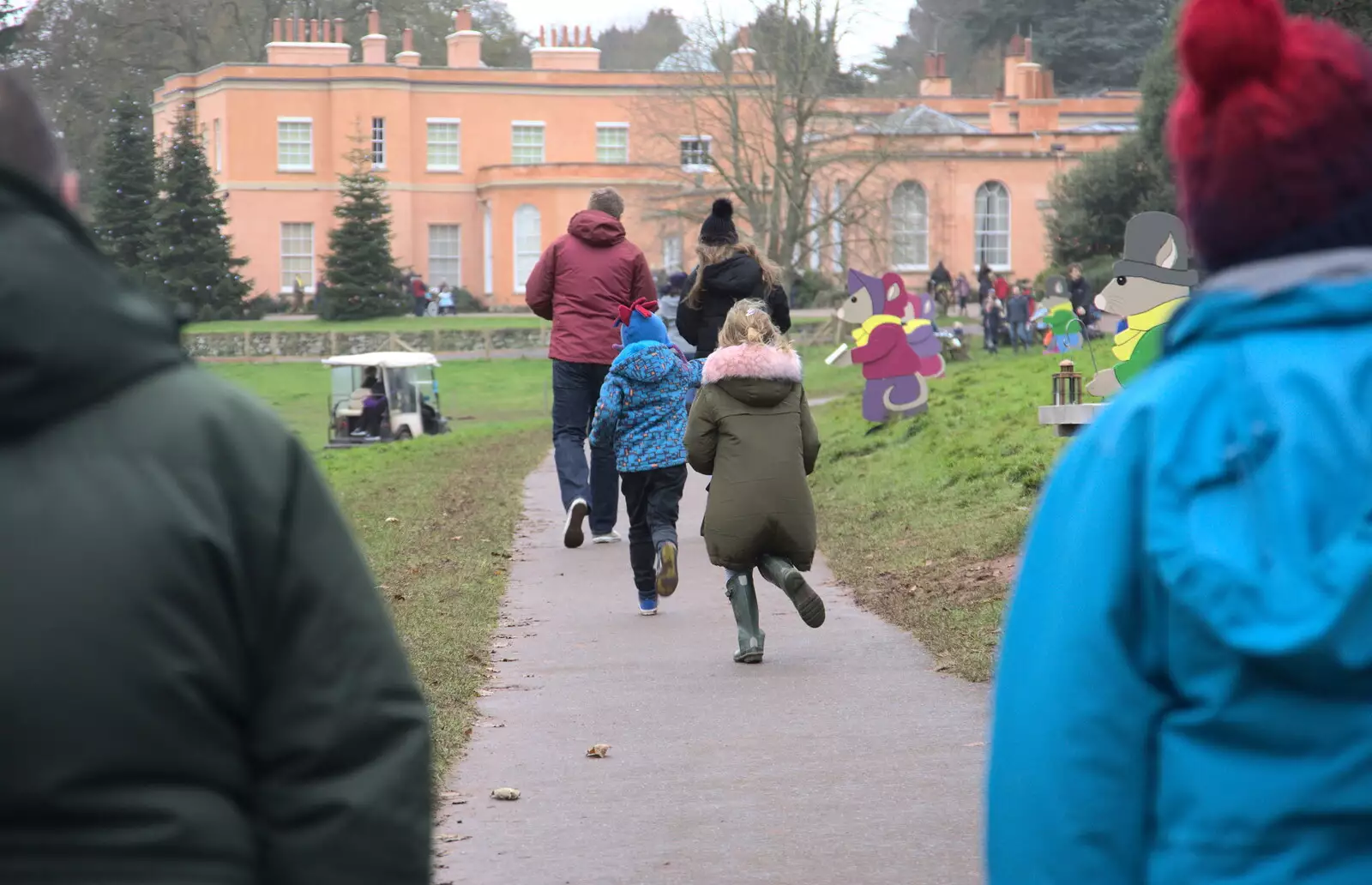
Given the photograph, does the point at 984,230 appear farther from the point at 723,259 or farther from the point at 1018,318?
the point at 723,259

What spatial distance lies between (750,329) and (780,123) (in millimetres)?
36928

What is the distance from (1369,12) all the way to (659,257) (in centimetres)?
4172

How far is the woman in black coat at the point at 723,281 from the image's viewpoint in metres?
11.8

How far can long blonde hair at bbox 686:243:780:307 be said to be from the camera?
1187cm

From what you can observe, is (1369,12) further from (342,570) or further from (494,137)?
(494,137)

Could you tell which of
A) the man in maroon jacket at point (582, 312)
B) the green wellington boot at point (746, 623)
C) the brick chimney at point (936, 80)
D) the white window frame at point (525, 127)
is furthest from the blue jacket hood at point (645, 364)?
the brick chimney at point (936, 80)

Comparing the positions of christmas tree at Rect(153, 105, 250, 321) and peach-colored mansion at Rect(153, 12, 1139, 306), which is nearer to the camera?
christmas tree at Rect(153, 105, 250, 321)

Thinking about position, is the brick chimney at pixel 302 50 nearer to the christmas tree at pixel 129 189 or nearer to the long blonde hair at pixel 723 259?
the christmas tree at pixel 129 189

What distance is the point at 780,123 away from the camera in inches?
1763

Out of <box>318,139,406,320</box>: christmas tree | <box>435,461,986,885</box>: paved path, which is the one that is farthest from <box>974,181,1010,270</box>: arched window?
<box>435,461,986,885</box>: paved path

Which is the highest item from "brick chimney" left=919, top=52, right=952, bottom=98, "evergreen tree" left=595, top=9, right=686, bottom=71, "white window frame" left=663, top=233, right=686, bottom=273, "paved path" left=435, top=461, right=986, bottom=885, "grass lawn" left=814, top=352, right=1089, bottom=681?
"evergreen tree" left=595, top=9, right=686, bottom=71

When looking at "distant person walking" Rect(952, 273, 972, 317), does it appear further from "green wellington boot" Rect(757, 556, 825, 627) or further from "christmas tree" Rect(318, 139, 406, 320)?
"green wellington boot" Rect(757, 556, 825, 627)

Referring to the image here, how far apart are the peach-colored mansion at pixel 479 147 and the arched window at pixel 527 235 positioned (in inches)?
1.6

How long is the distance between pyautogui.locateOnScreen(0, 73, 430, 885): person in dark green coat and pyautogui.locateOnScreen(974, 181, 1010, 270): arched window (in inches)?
2322
